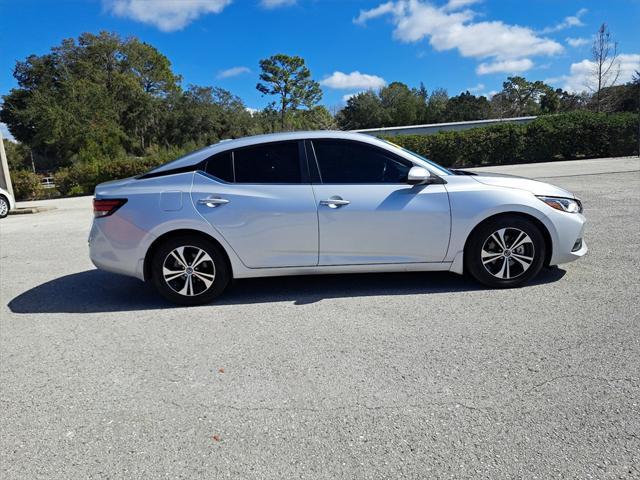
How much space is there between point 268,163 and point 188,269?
4.20 feet

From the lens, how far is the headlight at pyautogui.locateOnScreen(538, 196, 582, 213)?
4.30m

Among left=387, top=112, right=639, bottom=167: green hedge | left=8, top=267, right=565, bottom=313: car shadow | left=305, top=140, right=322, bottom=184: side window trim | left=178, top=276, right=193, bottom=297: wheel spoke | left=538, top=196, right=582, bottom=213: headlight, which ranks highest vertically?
left=387, top=112, right=639, bottom=167: green hedge

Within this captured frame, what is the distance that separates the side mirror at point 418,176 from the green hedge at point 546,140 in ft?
68.3

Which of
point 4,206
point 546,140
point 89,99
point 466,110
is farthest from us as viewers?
point 466,110

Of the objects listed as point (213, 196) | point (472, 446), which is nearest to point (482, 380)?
point (472, 446)

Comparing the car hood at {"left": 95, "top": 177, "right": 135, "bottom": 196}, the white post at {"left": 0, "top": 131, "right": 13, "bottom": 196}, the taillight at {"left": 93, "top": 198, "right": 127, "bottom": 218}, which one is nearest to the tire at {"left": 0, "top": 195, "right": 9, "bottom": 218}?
the white post at {"left": 0, "top": 131, "right": 13, "bottom": 196}

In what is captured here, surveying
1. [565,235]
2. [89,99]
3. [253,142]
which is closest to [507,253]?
[565,235]

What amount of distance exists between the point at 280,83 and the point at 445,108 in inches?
1517

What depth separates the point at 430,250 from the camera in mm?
4254

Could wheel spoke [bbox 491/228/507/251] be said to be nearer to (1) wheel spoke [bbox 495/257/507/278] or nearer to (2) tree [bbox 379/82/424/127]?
(1) wheel spoke [bbox 495/257/507/278]

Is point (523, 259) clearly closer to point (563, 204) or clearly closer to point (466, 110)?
point (563, 204)

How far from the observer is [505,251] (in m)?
4.28

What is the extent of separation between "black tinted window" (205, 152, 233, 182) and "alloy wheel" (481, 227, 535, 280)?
8.42 ft

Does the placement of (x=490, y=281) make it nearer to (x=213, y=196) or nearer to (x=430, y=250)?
(x=430, y=250)
